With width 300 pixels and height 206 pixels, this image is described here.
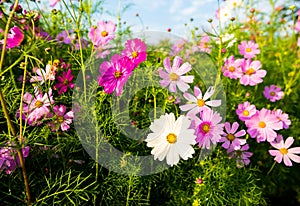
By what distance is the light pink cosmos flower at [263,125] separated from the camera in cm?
122

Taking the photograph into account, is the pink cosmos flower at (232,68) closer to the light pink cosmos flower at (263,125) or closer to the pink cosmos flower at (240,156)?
the light pink cosmos flower at (263,125)

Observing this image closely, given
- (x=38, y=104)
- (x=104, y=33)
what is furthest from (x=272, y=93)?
(x=38, y=104)

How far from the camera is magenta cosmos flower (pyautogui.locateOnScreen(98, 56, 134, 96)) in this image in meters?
0.87

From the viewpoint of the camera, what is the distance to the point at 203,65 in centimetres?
163

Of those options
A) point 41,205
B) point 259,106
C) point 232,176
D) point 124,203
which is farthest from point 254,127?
point 41,205

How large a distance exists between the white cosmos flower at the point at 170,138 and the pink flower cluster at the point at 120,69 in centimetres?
14

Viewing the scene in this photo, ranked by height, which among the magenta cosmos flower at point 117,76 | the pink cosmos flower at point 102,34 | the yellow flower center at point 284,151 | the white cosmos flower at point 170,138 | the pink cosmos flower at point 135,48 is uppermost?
the pink cosmos flower at point 102,34

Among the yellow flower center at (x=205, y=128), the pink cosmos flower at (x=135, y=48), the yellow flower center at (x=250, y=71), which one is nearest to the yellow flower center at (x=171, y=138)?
the yellow flower center at (x=205, y=128)

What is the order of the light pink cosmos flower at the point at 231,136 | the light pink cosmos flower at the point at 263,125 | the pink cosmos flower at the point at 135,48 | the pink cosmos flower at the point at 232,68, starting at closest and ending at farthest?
the pink cosmos flower at the point at 135,48
the light pink cosmos flower at the point at 231,136
the light pink cosmos flower at the point at 263,125
the pink cosmos flower at the point at 232,68

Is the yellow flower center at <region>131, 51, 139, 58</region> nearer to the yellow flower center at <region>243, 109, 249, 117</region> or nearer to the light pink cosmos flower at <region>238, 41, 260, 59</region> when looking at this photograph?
the yellow flower center at <region>243, 109, 249, 117</region>

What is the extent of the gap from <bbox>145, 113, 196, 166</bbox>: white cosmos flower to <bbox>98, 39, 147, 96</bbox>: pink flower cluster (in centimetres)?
14

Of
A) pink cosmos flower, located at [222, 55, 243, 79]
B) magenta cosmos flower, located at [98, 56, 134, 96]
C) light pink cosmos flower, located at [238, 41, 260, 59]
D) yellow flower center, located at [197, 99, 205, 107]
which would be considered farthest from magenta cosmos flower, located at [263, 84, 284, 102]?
magenta cosmos flower, located at [98, 56, 134, 96]

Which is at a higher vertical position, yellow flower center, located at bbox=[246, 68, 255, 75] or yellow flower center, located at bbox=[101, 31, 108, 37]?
yellow flower center, located at bbox=[246, 68, 255, 75]

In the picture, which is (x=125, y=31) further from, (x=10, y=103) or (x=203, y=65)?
(x=10, y=103)
